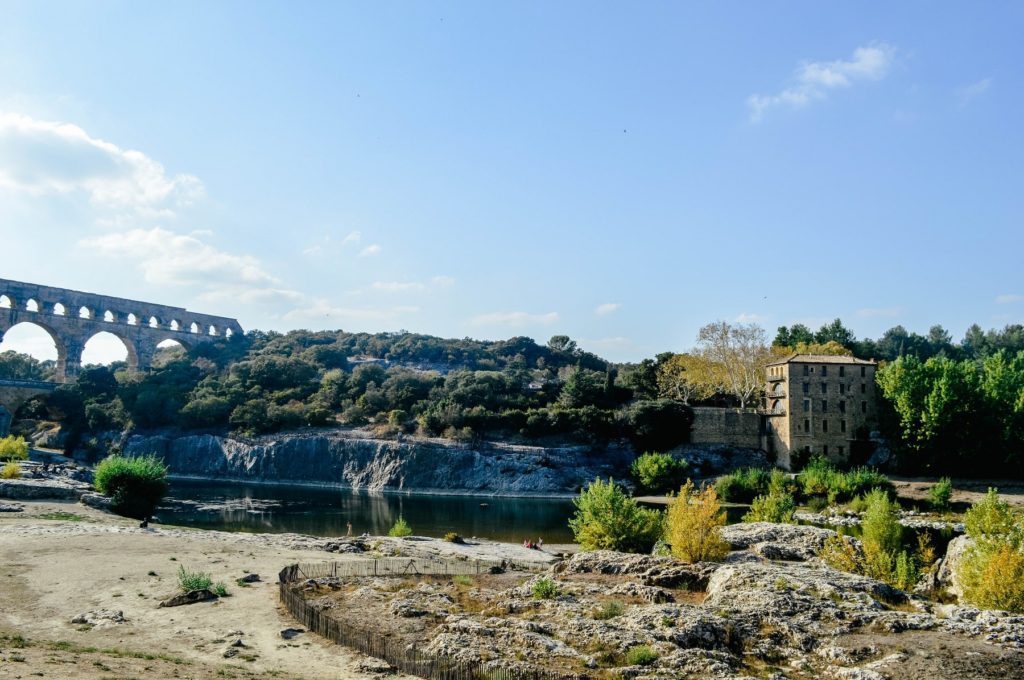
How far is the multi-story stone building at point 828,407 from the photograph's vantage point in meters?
73.2

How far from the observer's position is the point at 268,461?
3406 inches

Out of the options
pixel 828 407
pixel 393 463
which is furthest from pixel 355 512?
pixel 828 407

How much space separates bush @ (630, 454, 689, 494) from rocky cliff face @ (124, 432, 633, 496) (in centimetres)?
698

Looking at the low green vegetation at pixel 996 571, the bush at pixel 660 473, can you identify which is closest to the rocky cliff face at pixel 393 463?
the bush at pixel 660 473

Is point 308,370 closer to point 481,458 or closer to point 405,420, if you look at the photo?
point 405,420

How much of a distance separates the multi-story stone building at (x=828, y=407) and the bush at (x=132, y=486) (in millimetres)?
61244

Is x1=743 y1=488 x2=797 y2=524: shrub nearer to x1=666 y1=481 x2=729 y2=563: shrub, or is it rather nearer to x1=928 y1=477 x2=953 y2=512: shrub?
x1=666 y1=481 x2=729 y2=563: shrub

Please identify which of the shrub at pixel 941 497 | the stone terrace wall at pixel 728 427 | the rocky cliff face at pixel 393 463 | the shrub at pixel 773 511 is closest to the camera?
the shrub at pixel 773 511

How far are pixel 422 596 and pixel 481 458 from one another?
57.3 m

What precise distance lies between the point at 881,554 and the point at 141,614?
2632cm

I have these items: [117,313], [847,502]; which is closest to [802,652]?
[847,502]

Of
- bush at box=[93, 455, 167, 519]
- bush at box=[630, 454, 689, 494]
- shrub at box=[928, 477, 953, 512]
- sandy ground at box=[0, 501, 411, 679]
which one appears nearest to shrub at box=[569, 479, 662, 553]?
sandy ground at box=[0, 501, 411, 679]

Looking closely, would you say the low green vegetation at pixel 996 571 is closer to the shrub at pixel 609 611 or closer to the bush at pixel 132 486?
the shrub at pixel 609 611

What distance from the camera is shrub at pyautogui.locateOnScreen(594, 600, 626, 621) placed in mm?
18609
